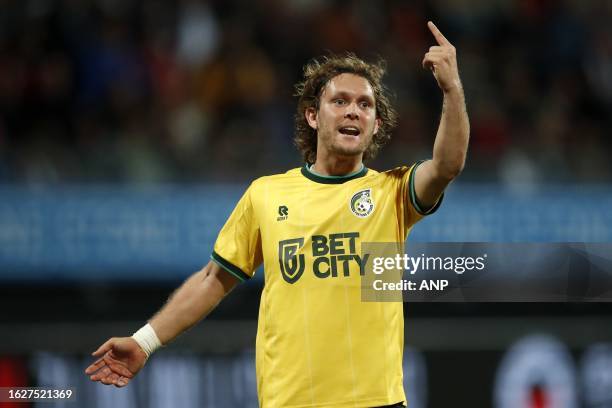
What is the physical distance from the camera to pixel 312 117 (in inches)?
198

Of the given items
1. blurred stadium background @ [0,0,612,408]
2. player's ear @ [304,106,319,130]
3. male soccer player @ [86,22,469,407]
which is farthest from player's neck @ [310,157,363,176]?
blurred stadium background @ [0,0,612,408]

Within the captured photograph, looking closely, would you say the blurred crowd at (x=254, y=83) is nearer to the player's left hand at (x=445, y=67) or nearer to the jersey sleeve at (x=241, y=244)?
the jersey sleeve at (x=241, y=244)

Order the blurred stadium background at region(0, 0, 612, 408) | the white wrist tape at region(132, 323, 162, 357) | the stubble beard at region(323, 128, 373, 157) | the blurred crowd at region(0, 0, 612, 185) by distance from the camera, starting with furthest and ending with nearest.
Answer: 1. the blurred crowd at region(0, 0, 612, 185)
2. the blurred stadium background at region(0, 0, 612, 408)
3. the white wrist tape at region(132, 323, 162, 357)
4. the stubble beard at region(323, 128, 373, 157)

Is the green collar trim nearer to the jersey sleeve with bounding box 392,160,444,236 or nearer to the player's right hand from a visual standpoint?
the jersey sleeve with bounding box 392,160,444,236

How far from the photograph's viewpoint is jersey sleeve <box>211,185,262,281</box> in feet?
15.8

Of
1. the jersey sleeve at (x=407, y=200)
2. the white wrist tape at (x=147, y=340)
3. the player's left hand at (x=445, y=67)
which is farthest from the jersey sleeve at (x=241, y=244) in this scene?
the player's left hand at (x=445, y=67)

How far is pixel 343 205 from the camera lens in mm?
4520

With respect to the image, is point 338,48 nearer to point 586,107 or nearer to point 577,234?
point 586,107

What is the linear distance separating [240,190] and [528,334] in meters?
2.57

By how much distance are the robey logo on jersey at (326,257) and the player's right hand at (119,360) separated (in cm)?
80

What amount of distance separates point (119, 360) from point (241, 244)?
2.52ft

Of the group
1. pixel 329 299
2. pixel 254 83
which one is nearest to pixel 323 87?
pixel 329 299

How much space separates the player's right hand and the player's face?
1260mm

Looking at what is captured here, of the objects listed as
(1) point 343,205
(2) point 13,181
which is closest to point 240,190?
(2) point 13,181
